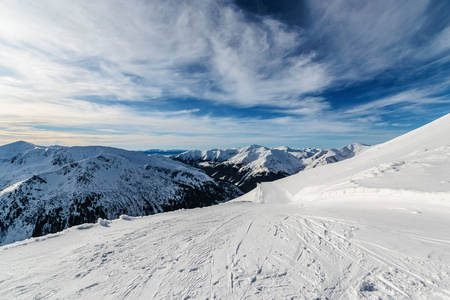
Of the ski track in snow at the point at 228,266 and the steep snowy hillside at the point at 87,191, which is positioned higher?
the ski track in snow at the point at 228,266

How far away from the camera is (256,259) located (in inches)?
227

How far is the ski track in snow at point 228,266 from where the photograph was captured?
423 cm

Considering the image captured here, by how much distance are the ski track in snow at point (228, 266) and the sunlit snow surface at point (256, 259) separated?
1.1 inches

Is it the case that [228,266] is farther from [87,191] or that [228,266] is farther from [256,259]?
[87,191]

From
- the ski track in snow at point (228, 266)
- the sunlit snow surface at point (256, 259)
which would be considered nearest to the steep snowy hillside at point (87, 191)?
the sunlit snow surface at point (256, 259)

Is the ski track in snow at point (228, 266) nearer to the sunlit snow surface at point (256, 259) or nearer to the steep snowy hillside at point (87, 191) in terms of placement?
the sunlit snow surface at point (256, 259)

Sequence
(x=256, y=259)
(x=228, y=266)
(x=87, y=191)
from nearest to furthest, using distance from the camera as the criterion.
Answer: (x=228, y=266)
(x=256, y=259)
(x=87, y=191)

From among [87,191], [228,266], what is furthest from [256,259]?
[87,191]

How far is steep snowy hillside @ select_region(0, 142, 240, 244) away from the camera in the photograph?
10194 cm

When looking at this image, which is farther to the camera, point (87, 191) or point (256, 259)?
point (87, 191)

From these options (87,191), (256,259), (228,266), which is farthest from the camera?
(87,191)

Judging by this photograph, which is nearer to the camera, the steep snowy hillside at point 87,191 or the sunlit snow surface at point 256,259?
the sunlit snow surface at point 256,259

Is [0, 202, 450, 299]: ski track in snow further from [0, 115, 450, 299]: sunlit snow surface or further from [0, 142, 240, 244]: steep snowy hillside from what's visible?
[0, 142, 240, 244]: steep snowy hillside

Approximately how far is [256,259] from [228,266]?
3.19ft
